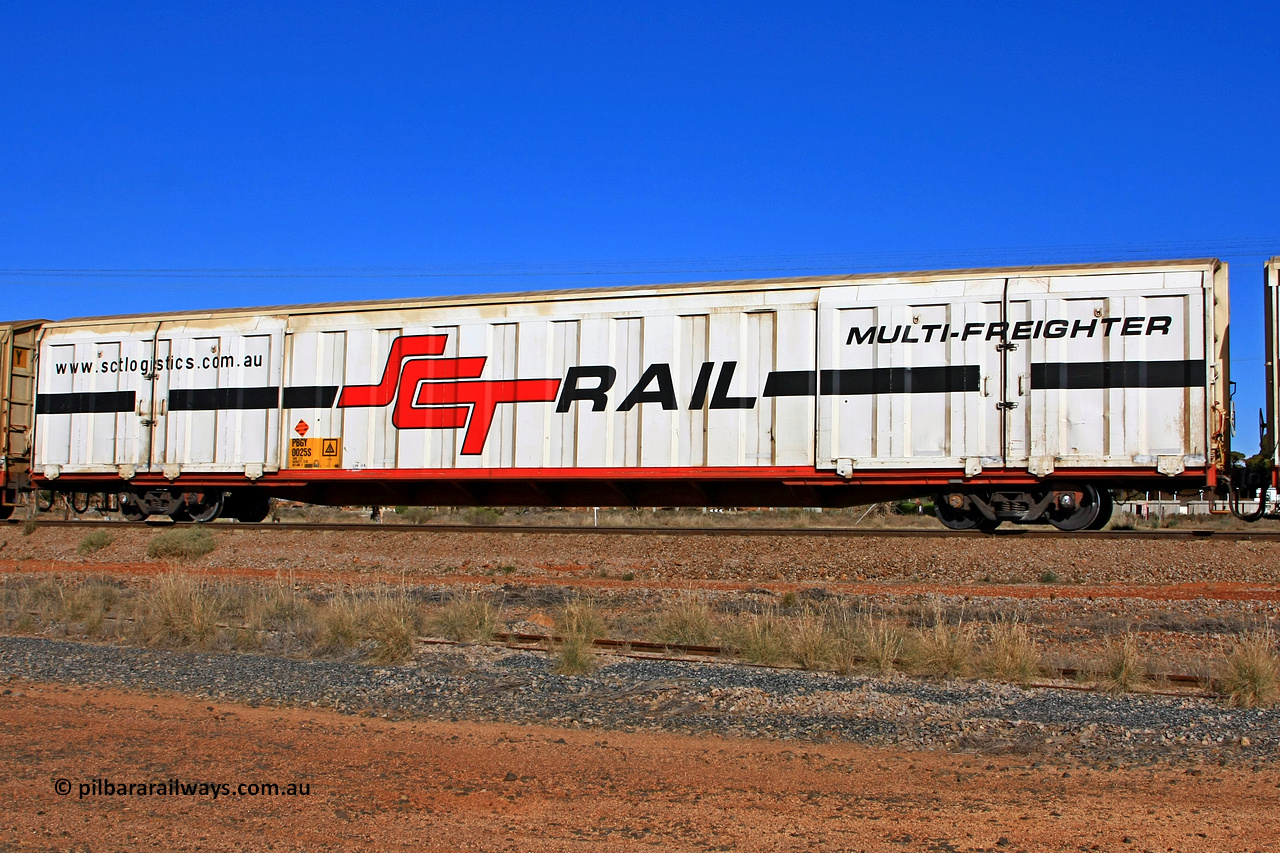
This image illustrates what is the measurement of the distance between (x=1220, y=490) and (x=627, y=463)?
316 inches

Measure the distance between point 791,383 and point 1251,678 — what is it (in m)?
7.90

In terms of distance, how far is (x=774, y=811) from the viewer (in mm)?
4652

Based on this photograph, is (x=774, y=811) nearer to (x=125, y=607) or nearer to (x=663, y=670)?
(x=663, y=670)

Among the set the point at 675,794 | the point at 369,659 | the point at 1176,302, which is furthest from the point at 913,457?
the point at 675,794

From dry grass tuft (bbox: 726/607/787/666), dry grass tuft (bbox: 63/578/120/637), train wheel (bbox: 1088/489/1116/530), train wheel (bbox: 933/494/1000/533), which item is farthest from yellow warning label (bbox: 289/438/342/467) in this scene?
train wheel (bbox: 1088/489/1116/530)

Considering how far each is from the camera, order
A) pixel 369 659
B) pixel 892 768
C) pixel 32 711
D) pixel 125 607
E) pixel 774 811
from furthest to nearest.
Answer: pixel 125 607 < pixel 369 659 < pixel 32 711 < pixel 892 768 < pixel 774 811

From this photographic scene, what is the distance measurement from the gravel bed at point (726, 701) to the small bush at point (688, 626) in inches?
43.1

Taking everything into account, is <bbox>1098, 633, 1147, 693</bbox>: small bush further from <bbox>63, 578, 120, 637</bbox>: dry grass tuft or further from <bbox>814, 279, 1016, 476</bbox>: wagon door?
<bbox>63, 578, 120, 637</bbox>: dry grass tuft

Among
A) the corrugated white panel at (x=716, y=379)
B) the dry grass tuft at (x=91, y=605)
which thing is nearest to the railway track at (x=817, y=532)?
the corrugated white panel at (x=716, y=379)

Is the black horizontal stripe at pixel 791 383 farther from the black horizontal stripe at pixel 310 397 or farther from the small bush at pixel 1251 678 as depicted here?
the small bush at pixel 1251 678

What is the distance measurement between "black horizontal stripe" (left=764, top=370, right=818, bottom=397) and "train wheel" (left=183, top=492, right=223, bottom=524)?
1012cm

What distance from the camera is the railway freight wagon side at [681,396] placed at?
13102 mm

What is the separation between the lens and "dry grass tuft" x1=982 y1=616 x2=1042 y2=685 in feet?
25.1

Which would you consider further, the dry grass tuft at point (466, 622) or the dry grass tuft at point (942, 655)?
the dry grass tuft at point (466, 622)
